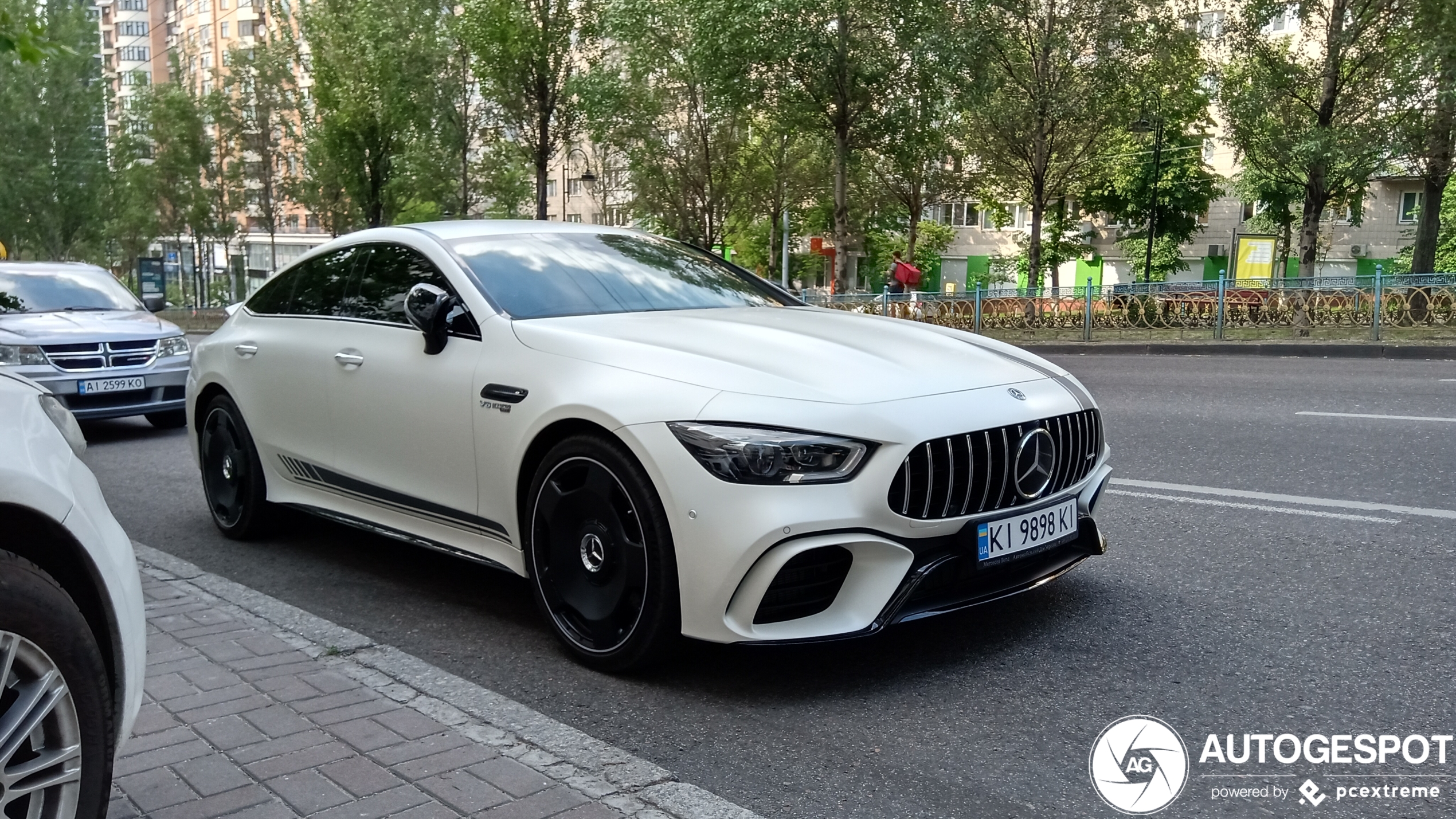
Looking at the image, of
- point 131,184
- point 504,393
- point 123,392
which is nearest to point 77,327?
point 123,392

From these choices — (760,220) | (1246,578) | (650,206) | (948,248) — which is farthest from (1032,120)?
(948,248)

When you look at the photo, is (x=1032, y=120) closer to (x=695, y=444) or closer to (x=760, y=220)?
(x=695, y=444)

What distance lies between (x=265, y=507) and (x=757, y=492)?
3.49 metres

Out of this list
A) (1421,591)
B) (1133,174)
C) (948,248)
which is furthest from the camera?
(948,248)

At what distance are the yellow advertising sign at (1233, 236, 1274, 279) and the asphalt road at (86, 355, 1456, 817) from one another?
150 ft

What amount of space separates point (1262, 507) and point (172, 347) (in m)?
9.21

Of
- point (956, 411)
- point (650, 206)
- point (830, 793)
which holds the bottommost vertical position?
point (830, 793)

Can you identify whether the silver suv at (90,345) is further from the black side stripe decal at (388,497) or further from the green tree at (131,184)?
the green tree at (131,184)

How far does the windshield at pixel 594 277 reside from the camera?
15.0 feet

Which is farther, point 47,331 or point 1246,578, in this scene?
point 47,331

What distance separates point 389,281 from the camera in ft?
16.7

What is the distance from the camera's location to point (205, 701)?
140 inches

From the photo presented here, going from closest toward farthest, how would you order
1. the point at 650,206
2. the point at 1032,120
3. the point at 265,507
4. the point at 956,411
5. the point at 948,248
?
the point at 956,411 < the point at 265,507 < the point at 1032,120 < the point at 650,206 < the point at 948,248

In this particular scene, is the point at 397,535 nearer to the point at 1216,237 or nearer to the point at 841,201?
the point at 841,201
